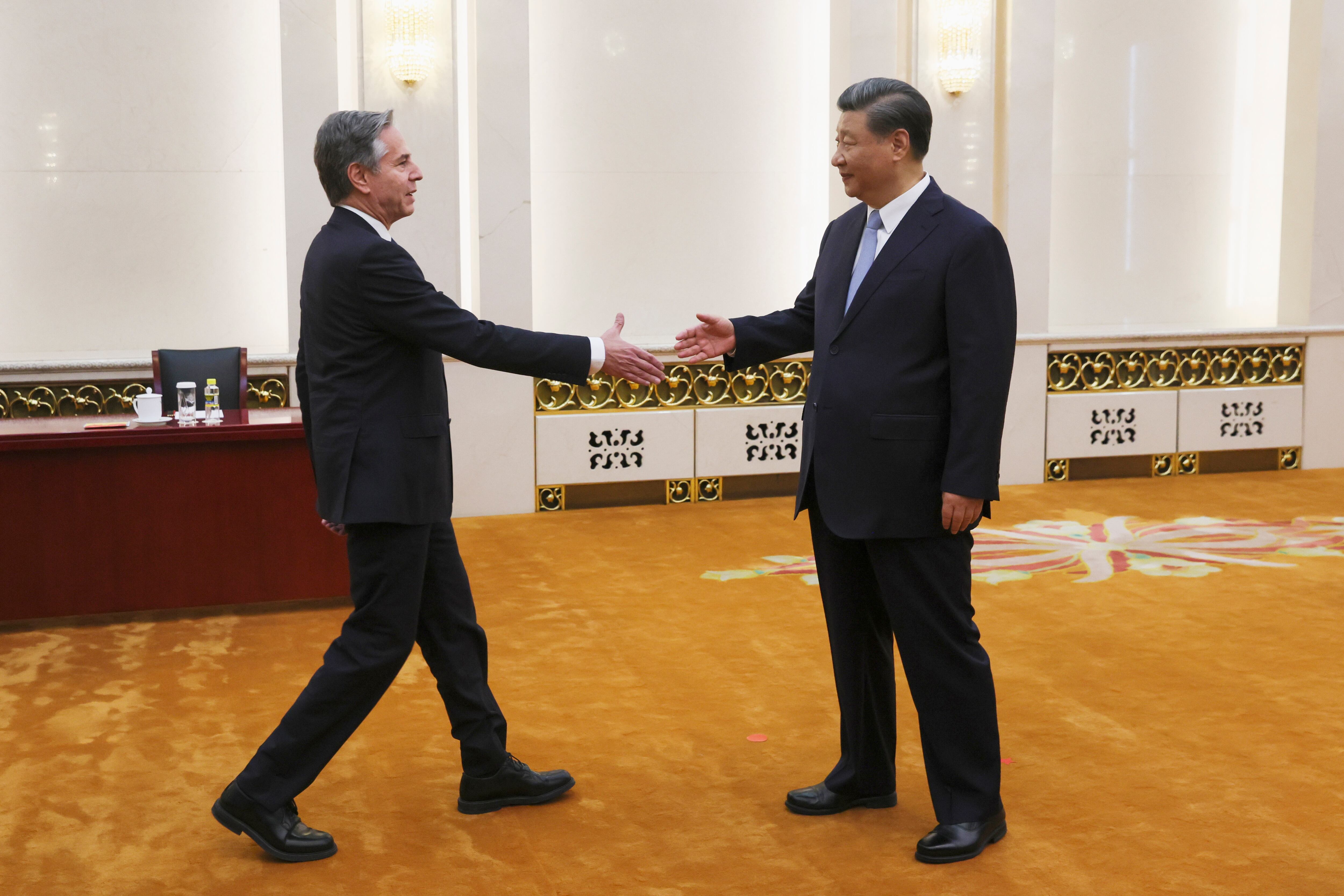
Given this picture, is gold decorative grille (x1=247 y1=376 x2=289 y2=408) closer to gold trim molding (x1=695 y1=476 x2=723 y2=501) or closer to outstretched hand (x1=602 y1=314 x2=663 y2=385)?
gold trim molding (x1=695 y1=476 x2=723 y2=501)

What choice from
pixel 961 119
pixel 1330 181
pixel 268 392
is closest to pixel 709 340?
pixel 268 392

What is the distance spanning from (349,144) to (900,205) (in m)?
1.18

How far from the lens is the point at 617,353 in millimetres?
2816

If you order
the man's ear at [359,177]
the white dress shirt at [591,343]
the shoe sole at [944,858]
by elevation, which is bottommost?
the shoe sole at [944,858]

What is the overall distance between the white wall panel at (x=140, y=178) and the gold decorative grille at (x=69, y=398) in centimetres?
26

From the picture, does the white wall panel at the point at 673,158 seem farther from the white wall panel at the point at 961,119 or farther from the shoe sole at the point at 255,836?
the shoe sole at the point at 255,836

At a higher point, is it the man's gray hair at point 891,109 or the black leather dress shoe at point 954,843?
the man's gray hair at point 891,109

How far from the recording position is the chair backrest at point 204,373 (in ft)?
18.3

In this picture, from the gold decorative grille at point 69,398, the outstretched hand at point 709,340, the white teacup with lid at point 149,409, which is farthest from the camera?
the gold decorative grille at point 69,398

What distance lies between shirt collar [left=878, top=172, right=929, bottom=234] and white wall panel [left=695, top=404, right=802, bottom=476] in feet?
14.2

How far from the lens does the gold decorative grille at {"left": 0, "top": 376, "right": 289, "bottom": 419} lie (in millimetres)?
5891

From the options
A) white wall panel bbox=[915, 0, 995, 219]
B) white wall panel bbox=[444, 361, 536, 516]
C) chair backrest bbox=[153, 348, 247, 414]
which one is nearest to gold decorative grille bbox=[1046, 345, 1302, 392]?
white wall panel bbox=[915, 0, 995, 219]

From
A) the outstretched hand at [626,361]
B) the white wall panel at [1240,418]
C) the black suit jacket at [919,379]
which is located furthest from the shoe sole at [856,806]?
the white wall panel at [1240,418]

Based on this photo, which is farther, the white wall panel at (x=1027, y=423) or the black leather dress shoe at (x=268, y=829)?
the white wall panel at (x=1027, y=423)
